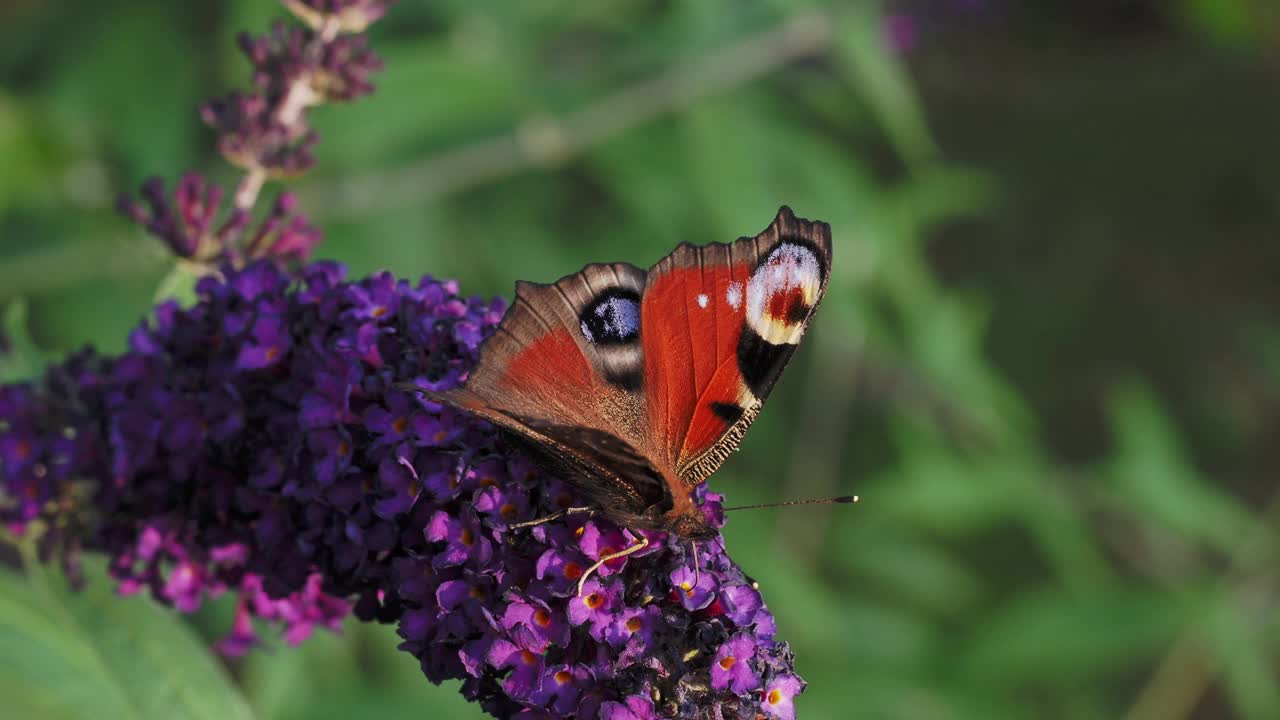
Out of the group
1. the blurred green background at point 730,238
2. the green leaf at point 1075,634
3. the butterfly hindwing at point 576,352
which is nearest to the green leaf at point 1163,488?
the blurred green background at point 730,238

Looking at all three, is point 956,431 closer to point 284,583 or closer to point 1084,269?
point 1084,269

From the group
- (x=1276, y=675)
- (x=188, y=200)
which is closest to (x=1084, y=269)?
(x=1276, y=675)

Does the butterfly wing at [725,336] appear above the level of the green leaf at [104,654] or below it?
above

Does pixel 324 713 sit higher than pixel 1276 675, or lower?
lower

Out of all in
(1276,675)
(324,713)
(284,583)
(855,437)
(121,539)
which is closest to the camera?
(284,583)

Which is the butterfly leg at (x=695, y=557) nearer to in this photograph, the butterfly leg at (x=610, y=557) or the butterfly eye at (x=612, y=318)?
the butterfly leg at (x=610, y=557)

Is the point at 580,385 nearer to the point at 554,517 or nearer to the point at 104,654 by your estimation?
the point at 554,517
